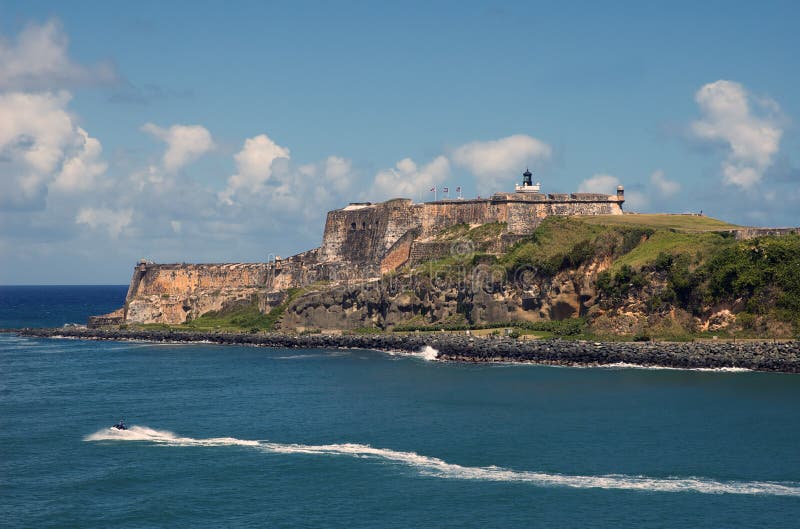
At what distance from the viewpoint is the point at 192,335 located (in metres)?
94.5

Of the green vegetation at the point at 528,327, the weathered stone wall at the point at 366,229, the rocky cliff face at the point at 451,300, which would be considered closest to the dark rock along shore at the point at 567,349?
the green vegetation at the point at 528,327

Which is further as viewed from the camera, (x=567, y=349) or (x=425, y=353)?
(x=425, y=353)

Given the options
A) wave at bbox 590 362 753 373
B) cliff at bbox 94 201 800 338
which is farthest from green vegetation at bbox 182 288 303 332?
wave at bbox 590 362 753 373

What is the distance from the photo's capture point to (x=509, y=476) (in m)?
39.2

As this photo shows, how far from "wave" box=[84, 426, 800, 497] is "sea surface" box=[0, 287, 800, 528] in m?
0.11

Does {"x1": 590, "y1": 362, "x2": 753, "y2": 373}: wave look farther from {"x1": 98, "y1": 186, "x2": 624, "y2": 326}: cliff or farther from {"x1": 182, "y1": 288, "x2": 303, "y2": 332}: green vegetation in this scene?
{"x1": 182, "y1": 288, "x2": 303, "y2": 332}: green vegetation

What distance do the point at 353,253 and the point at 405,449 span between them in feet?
197

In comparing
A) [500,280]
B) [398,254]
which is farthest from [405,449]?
[398,254]

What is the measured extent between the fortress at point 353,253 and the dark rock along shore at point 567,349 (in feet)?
38.5

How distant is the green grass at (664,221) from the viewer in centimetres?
8381

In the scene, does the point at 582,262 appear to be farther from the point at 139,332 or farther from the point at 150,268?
the point at 150,268

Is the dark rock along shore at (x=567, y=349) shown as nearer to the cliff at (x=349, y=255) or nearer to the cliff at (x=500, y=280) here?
the cliff at (x=500, y=280)

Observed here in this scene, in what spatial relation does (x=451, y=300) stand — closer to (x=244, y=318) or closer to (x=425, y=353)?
(x=425, y=353)

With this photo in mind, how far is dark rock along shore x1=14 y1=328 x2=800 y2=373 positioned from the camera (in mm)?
64062
